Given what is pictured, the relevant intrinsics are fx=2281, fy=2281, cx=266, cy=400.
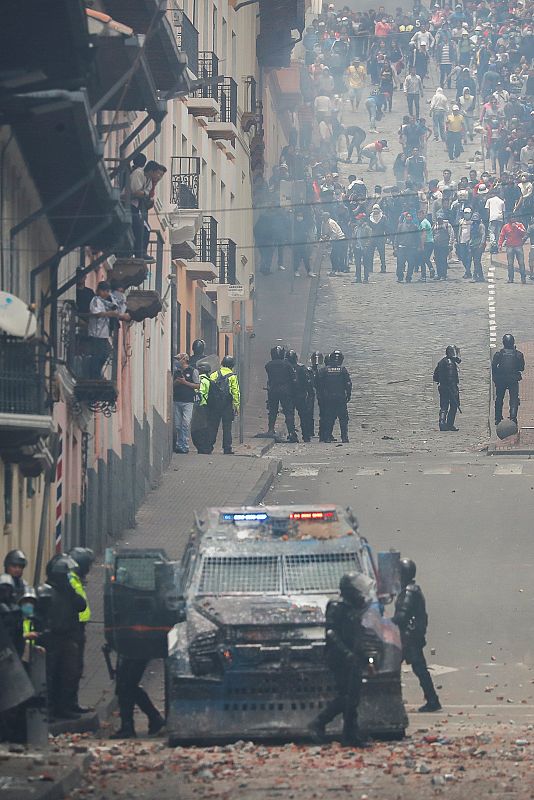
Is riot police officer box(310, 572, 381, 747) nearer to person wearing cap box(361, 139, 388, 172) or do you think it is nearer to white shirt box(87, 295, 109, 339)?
white shirt box(87, 295, 109, 339)

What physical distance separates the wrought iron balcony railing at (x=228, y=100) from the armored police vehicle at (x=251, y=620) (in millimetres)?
27211

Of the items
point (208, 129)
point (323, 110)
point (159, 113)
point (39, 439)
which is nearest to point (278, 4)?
point (323, 110)

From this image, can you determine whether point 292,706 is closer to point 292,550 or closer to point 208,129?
point 292,550

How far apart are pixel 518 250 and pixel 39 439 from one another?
110ft

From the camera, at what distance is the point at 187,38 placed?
40625mm

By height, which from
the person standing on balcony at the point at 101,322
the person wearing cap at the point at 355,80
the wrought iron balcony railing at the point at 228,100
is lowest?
the person standing on balcony at the point at 101,322

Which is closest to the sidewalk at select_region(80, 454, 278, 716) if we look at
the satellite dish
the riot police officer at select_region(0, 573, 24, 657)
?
the satellite dish

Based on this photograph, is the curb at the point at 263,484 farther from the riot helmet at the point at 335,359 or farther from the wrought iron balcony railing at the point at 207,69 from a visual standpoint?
the wrought iron balcony railing at the point at 207,69

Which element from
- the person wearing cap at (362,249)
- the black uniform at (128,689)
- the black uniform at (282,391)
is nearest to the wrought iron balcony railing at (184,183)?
the black uniform at (282,391)

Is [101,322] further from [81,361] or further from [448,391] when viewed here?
[448,391]

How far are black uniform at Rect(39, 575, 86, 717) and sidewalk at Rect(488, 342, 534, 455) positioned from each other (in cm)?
1865

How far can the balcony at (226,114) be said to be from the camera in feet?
150

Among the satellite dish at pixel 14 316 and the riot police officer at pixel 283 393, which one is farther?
the riot police officer at pixel 283 393

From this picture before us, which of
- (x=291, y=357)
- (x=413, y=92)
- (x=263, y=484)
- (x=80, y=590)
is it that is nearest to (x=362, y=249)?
(x=291, y=357)
